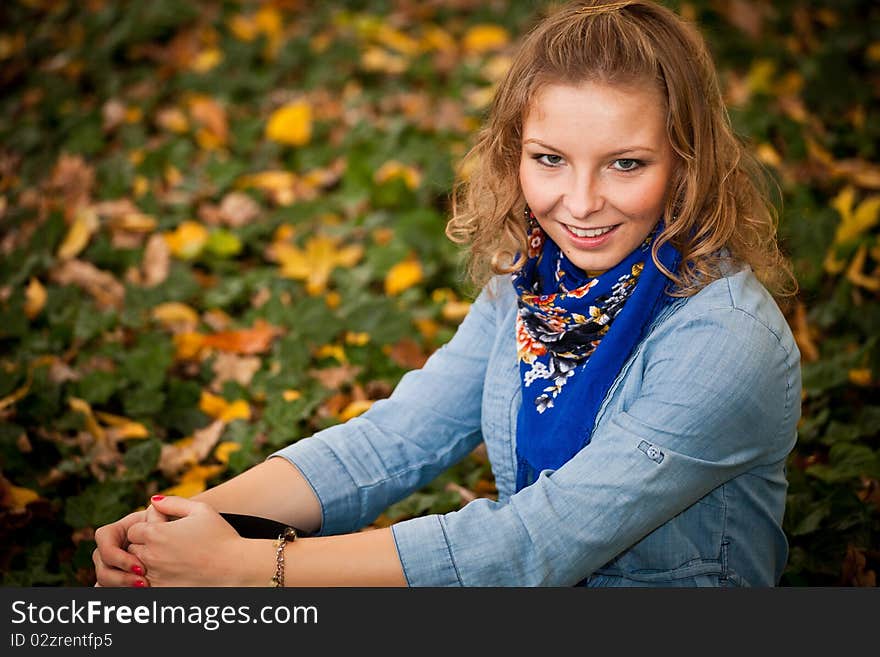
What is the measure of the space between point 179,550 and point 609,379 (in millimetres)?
755

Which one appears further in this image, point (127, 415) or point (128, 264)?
point (128, 264)

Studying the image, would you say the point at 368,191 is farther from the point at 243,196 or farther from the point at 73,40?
the point at 73,40

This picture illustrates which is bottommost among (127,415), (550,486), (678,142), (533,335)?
(127,415)

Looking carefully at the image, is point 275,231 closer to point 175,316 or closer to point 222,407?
point 175,316

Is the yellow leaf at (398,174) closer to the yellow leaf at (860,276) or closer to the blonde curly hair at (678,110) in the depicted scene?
the yellow leaf at (860,276)

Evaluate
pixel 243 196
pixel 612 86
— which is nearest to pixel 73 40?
pixel 243 196

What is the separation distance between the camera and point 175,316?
314 cm

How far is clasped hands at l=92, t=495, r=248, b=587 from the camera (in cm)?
166

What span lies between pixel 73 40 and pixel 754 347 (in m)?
4.19

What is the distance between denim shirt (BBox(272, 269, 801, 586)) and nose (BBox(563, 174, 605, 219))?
8.6 inches

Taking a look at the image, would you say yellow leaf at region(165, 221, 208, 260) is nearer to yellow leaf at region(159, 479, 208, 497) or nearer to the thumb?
yellow leaf at region(159, 479, 208, 497)

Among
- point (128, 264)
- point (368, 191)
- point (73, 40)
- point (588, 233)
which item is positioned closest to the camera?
point (588, 233)

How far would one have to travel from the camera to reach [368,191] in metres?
3.78

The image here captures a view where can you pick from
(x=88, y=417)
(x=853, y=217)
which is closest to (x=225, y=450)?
(x=88, y=417)
